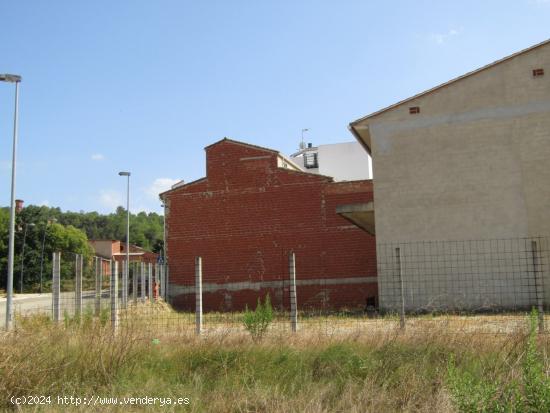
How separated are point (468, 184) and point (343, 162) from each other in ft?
69.7

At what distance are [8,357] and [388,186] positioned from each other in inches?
615

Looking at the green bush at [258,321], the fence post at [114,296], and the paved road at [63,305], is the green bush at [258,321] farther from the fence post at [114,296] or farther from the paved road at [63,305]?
the paved road at [63,305]

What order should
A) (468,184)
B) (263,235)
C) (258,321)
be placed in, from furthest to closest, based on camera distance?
(263,235)
(468,184)
(258,321)

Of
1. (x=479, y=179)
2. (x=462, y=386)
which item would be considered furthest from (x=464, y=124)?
(x=462, y=386)

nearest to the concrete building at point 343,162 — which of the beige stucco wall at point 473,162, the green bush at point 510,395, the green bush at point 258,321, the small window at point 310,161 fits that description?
the small window at point 310,161

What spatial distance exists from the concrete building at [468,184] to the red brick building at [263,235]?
18.6 ft

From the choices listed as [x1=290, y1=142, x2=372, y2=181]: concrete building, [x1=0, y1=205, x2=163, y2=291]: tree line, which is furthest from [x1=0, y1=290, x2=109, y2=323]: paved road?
[x1=0, y1=205, x2=163, y2=291]: tree line

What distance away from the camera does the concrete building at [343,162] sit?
39.7 meters

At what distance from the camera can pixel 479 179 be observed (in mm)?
19141

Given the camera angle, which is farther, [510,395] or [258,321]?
[258,321]

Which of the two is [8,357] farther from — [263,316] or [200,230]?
[200,230]

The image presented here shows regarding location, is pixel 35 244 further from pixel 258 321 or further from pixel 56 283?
pixel 258 321

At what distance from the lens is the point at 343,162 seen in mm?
40250

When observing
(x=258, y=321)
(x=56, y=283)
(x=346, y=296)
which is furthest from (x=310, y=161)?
(x=258, y=321)
